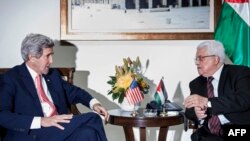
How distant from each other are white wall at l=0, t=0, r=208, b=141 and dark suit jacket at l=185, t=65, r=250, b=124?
109cm

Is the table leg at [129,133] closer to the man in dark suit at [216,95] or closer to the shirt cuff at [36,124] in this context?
the man in dark suit at [216,95]

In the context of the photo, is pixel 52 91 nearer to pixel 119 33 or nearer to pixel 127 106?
pixel 127 106

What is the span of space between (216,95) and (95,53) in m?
1.54

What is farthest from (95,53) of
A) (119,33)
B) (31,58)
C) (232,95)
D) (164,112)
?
(232,95)

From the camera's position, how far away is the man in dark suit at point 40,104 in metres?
2.47

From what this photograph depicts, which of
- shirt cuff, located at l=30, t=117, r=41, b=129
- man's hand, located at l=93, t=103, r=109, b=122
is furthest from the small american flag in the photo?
shirt cuff, located at l=30, t=117, r=41, b=129

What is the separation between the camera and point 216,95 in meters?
2.95

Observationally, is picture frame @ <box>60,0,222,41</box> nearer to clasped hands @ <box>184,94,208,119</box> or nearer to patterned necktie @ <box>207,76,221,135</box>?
patterned necktie @ <box>207,76,221,135</box>

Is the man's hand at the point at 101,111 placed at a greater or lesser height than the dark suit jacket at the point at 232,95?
lesser

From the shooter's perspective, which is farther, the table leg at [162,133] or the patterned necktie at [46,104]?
the table leg at [162,133]

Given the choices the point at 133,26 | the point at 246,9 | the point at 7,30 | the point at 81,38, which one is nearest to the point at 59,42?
the point at 81,38

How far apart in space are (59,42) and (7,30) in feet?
1.77

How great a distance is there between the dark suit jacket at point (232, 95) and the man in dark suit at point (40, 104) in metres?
0.77

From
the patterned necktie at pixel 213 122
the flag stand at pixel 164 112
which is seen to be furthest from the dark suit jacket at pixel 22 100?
the patterned necktie at pixel 213 122
